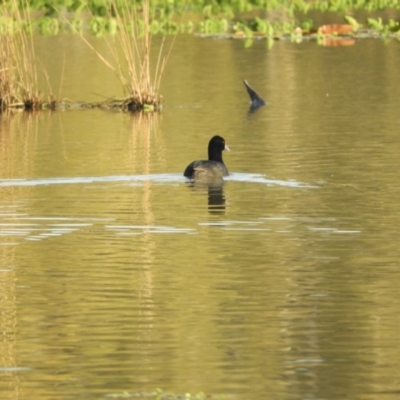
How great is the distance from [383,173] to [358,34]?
19.1 metres

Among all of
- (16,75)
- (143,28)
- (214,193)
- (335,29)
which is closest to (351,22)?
(335,29)

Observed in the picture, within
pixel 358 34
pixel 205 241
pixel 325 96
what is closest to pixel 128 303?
pixel 205 241

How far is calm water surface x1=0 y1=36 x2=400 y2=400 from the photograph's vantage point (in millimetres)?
7945

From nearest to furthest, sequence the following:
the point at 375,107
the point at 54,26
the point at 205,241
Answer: the point at 205,241
the point at 375,107
the point at 54,26

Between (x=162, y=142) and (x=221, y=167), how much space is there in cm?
362

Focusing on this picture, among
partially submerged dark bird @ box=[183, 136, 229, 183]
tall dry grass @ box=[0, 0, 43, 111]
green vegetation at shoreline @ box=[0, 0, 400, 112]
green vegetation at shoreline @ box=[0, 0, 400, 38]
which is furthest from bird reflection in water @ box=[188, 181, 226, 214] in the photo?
green vegetation at shoreline @ box=[0, 0, 400, 38]

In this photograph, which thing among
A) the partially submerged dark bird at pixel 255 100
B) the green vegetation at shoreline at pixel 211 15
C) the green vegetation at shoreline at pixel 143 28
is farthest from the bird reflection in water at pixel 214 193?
the green vegetation at shoreline at pixel 211 15

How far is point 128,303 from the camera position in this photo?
9.55m

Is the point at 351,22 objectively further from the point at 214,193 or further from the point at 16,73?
the point at 214,193

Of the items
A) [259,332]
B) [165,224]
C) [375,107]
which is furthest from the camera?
[375,107]

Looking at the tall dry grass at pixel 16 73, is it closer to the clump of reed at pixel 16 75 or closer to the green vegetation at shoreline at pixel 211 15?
the clump of reed at pixel 16 75

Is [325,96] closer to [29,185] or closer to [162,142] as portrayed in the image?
[162,142]

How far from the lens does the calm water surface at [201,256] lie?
7945 millimetres

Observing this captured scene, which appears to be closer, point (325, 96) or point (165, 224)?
point (165, 224)
